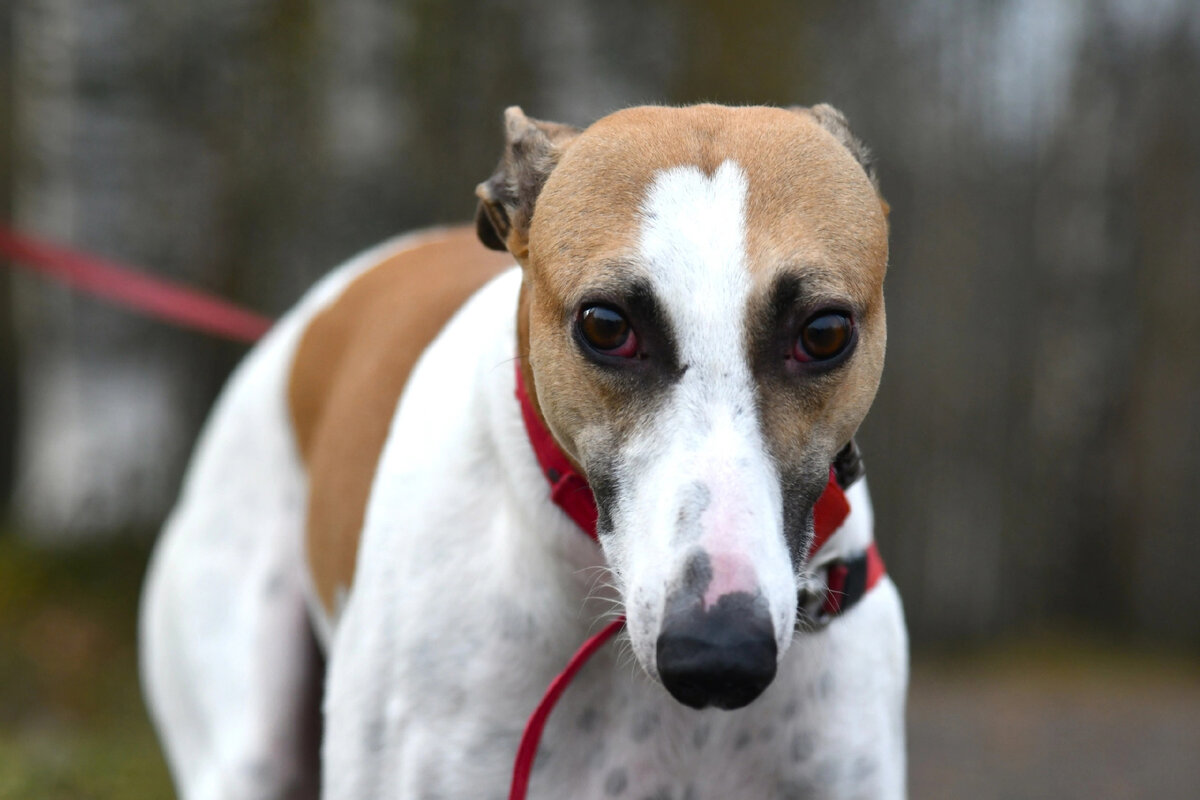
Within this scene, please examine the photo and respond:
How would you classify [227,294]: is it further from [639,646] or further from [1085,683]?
[639,646]

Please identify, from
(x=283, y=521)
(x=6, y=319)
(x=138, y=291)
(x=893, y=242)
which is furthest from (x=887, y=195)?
(x=6, y=319)

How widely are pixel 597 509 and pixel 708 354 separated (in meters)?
0.31

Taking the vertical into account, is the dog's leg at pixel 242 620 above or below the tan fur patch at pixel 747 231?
below

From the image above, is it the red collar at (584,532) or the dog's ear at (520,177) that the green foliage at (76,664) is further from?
the dog's ear at (520,177)

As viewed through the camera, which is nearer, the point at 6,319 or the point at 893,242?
the point at 893,242

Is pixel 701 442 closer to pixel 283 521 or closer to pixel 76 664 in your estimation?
pixel 283 521

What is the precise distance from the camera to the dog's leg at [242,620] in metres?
2.97

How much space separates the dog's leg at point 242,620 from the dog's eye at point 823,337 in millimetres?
1632

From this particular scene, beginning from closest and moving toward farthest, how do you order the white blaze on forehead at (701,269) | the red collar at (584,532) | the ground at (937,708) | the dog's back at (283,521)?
the white blaze on forehead at (701,269) < the red collar at (584,532) < the dog's back at (283,521) < the ground at (937,708)

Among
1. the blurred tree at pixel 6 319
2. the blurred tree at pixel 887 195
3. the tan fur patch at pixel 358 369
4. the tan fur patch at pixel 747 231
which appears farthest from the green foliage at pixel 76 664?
the tan fur patch at pixel 747 231

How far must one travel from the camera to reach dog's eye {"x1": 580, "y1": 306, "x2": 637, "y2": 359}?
1.83m

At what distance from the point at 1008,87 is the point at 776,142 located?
333cm

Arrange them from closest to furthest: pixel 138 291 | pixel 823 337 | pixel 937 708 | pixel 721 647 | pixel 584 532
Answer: pixel 721 647 < pixel 823 337 < pixel 584 532 < pixel 138 291 < pixel 937 708

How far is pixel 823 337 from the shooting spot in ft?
6.04
